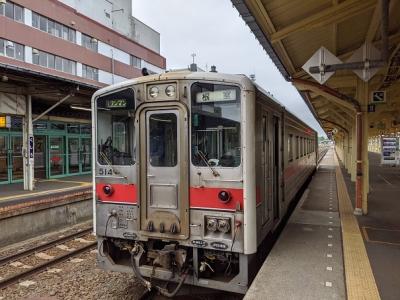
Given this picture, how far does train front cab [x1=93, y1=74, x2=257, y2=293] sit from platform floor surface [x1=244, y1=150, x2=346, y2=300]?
1.14 feet

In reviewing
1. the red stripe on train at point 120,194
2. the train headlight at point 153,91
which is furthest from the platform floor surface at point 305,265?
the train headlight at point 153,91

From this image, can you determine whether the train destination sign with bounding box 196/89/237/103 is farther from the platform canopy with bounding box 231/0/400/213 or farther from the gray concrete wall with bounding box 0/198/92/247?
the gray concrete wall with bounding box 0/198/92/247

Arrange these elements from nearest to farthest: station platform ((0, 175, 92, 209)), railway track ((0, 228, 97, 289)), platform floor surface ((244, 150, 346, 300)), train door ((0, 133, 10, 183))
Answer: platform floor surface ((244, 150, 346, 300)) < railway track ((0, 228, 97, 289)) < station platform ((0, 175, 92, 209)) < train door ((0, 133, 10, 183))

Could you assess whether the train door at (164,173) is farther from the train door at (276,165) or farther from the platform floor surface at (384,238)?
the platform floor surface at (384,238)

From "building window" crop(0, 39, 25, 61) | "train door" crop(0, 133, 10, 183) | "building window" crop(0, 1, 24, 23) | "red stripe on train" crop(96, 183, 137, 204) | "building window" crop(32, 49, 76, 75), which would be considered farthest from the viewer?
"building window" crop(32, 49, 76, 75)

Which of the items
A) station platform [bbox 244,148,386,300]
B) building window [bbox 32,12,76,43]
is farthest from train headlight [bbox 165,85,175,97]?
building window [bbox 32,12,76,43]

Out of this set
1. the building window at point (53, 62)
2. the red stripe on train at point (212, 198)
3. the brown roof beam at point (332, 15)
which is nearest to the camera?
the red stripe on train at point (212, 198)

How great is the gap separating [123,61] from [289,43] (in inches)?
1057

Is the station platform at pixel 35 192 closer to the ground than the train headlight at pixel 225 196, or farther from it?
closer to the ground

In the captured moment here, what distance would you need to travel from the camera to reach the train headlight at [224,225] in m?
3.92

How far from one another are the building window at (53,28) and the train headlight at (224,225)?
77.5 feet

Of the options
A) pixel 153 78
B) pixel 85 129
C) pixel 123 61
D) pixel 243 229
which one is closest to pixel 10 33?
pixel 85 129

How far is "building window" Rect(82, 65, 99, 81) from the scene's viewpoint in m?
27.4

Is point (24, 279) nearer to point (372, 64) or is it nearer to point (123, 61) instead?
point (372, 64)
